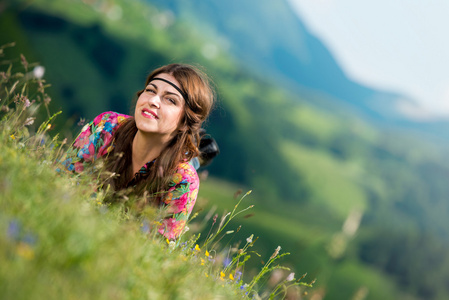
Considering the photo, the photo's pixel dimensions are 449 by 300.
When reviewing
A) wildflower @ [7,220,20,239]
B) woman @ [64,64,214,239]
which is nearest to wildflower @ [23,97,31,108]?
woman @ [64,64,214,239]

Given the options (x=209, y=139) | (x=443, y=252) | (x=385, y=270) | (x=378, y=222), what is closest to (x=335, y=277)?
(x=385, y=270)

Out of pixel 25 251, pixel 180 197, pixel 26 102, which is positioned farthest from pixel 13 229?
pixel 180 197

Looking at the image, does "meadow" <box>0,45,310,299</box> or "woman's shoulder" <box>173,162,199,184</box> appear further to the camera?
"woman's shoulder" <box>173,162,199,184</box>

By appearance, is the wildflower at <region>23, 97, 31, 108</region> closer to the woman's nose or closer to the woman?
the woman

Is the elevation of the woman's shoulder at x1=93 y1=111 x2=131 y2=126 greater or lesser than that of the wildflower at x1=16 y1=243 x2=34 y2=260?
lesser

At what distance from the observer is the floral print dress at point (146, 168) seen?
5145 mm

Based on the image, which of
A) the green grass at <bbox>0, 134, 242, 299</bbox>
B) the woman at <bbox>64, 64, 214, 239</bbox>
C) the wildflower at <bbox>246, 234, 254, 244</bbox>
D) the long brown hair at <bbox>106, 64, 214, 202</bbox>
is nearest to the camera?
the green grass at <bbox>0, 134, 242, 299</bbox>

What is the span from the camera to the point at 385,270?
13675cm

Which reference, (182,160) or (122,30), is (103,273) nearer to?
(182,160)

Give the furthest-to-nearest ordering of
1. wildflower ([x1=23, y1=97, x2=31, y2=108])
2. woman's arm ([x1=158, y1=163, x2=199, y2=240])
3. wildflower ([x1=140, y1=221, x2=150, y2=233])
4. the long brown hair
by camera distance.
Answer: the long brown hair < woman's arm ([x1=158, y1=163, x2=199, y2=240]) < wildflower ([x1=23, y1=97, x2=31, y2=108]) < wildflower ([x1=140, y1=221, x2=150, y2=233])

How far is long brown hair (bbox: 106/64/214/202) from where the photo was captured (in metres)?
5.65

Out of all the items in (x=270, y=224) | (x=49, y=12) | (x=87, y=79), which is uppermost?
(x=49, y=12)

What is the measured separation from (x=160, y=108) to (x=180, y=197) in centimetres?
111

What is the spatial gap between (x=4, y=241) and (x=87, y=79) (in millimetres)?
168590
